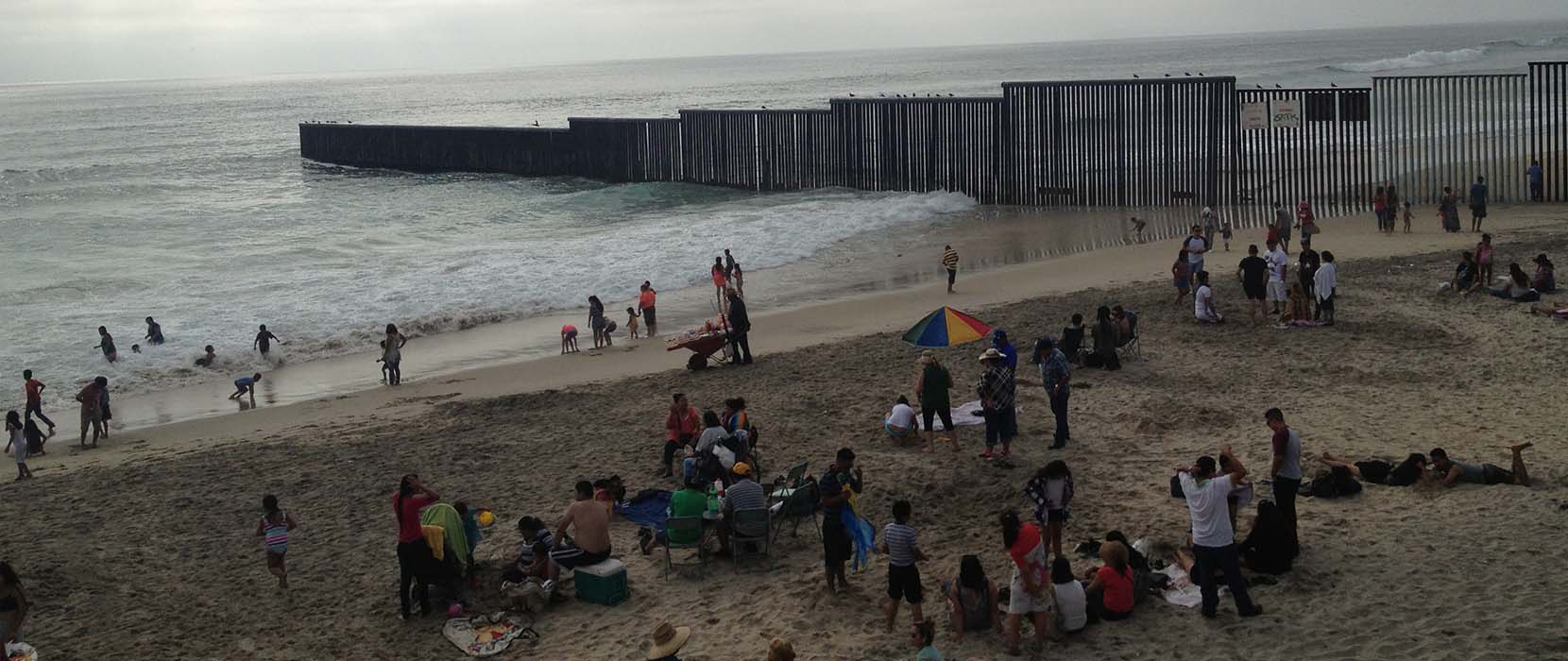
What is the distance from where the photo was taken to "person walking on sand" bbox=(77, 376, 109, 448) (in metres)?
17.1

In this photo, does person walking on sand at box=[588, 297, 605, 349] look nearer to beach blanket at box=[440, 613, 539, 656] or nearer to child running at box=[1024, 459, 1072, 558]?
beach blanket at box=[440, 613, 539, 656]

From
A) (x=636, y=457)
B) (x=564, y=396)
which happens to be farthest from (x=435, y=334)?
(x=636, y=457)

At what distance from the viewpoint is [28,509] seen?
13.7m

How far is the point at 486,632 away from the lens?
9.88 meters

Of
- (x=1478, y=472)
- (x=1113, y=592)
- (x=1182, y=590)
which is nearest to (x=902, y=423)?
(x=1182, y=590)

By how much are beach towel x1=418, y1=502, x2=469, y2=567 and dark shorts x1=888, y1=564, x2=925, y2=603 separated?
342 cm

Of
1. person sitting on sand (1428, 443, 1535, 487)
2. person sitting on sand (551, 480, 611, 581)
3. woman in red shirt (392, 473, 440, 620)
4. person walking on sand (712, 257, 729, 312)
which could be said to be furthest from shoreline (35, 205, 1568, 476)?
person sitting on sand (1428, 443, 1535, 487)

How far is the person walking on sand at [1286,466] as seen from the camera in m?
9.60

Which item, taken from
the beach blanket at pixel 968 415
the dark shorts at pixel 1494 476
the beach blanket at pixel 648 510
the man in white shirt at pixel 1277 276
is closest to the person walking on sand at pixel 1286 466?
the dark shorts at pixel 1494 476

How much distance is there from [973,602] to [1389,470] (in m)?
4.18

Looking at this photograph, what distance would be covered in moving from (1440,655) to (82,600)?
10.00 m

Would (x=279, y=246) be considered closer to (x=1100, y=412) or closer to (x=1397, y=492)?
(x=1100, y=412)

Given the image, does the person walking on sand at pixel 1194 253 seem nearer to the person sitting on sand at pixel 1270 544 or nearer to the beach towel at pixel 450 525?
the person sitting on sand at pixel 1270 544

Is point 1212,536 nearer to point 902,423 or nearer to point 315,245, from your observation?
point 902,423
